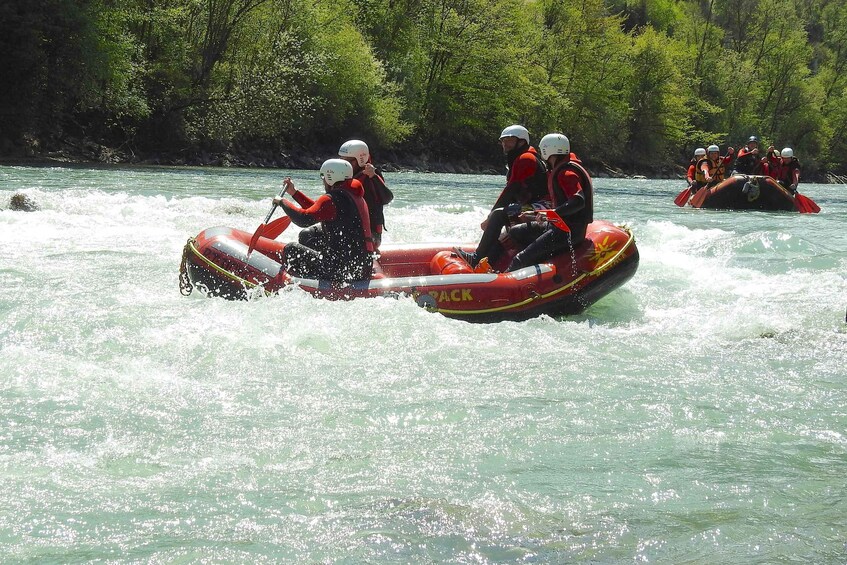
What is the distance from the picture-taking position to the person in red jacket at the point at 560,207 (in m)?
7.84

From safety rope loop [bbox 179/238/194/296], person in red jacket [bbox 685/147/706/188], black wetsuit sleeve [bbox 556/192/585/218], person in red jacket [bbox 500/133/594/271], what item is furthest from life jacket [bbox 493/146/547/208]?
person in red jacket [bbox 685/147/706/188]

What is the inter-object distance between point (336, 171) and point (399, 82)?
104ft

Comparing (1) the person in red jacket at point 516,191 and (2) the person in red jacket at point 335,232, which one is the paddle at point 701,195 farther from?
(2) the person in red jacket at point 335,232

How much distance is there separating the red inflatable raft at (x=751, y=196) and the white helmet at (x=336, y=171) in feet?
45.8

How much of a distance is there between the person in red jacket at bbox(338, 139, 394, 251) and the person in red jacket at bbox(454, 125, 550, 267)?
31.0 inches

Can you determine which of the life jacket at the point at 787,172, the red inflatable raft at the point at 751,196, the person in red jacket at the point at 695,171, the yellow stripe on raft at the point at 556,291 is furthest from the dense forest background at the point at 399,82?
the yellow stripe on raft at the point at 556,291

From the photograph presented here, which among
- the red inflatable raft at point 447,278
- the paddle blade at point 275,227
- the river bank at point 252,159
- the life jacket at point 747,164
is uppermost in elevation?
the life jacket at point 747,164

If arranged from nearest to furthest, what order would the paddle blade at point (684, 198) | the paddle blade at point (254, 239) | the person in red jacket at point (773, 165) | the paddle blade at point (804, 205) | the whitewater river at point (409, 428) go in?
1. the whitewater river at point (409, 428)
2. the paddle blade at point (254, 239)
3. the paddle blade at point (804, 205)
4. the person in red jacket at point (773, 165)
5. the paddle blade at point (684, 198)

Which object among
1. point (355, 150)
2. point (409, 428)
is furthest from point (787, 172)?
point (409, 428)

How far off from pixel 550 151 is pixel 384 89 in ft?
91.6

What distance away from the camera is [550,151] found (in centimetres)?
802

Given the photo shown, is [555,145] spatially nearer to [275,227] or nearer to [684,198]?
[275,227]

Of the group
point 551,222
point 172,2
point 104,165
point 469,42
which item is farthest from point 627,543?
point 469,42

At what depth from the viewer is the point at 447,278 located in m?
7.49
